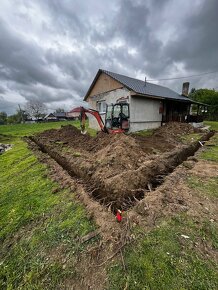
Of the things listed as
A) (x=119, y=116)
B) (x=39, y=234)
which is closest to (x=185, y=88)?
(x=119, y=116)

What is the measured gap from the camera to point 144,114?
12430mm

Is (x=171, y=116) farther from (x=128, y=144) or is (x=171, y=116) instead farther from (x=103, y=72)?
(x=128, y=144)

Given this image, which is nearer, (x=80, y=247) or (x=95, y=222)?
(x=80, y=247)

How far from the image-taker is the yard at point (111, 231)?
6.38 feet

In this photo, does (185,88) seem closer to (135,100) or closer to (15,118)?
(135,100)

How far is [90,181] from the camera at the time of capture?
4492 mm

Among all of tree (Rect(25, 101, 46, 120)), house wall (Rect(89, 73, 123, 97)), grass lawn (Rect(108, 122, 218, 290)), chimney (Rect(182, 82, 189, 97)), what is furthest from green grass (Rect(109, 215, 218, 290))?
tree (Rect(25, 101, 46, 120))

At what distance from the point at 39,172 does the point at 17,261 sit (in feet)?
10.5

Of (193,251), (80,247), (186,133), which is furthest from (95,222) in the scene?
(186,133)

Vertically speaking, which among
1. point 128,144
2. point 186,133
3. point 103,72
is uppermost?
point 103,72

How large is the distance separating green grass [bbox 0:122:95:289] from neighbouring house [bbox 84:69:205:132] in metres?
8.91

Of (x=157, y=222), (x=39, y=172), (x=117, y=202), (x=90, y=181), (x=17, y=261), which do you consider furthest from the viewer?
(x=39, y=172)

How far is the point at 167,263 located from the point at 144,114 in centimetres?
1142

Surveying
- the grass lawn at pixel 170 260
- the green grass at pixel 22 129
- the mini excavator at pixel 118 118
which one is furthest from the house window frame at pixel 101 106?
the grass lawn at pixel 170 260
